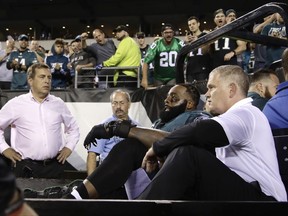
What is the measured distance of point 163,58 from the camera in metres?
6.42

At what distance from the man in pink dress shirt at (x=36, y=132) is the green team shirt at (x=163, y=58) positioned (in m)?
2.02

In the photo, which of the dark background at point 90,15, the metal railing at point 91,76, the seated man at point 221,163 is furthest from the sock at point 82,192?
the dark background at point 90,15

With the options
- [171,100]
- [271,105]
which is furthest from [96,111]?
[271,105]

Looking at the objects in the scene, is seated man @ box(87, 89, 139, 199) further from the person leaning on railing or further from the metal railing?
the person leaning on railing

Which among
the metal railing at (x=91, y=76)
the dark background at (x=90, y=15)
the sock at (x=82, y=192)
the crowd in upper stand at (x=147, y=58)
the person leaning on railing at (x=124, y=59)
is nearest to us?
the sock at (x=82, y=192)

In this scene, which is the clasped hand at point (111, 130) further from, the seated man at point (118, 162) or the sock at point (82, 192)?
the sock at point (82, 192)

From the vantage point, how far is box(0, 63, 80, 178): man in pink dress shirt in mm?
4461

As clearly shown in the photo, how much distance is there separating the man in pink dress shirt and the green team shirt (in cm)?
202

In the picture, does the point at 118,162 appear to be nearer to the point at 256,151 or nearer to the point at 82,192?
the point at 82,192

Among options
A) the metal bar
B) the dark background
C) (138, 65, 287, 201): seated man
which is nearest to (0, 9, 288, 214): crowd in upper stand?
(138, 65, 287, 201): seated man

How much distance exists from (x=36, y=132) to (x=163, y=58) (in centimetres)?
247

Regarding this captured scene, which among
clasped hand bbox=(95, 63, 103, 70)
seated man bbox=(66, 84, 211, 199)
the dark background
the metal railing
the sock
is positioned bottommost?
the sock

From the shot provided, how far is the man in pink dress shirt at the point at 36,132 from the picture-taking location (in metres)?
4.46

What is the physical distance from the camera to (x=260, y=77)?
3.39 metres
